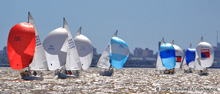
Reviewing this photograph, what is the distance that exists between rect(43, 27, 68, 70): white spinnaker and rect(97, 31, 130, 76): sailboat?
13.4m

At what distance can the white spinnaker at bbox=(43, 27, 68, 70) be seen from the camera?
53656 mm

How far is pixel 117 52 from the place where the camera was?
221ft

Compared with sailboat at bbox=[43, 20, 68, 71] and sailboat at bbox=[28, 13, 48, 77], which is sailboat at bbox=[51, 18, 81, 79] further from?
sailboat at bbox=[28, 13, 48, 77]

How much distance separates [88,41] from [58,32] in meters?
10.7

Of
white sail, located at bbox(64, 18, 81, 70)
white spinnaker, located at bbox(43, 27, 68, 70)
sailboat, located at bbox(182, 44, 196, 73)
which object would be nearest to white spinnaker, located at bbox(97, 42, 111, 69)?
white sail, located at bbox(64, 18, 81, 70)

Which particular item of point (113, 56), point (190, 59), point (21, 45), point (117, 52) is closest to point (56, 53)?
point (21, 45)

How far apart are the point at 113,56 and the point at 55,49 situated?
1561cm

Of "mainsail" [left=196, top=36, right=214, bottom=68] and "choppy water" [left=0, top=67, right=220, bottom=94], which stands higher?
"mainsail" [left=196, top=36, right=214, bottom=68]

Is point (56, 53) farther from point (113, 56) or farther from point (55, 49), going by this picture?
point (113, 56)

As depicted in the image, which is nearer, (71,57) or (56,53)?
(56,53)

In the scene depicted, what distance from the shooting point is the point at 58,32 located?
5469 cm

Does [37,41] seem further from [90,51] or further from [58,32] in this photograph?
[90,51]

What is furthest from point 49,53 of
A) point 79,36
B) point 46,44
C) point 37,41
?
point 79,36

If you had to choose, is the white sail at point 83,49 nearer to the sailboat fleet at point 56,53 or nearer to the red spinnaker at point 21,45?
the sailboat fleet at point 56,53
